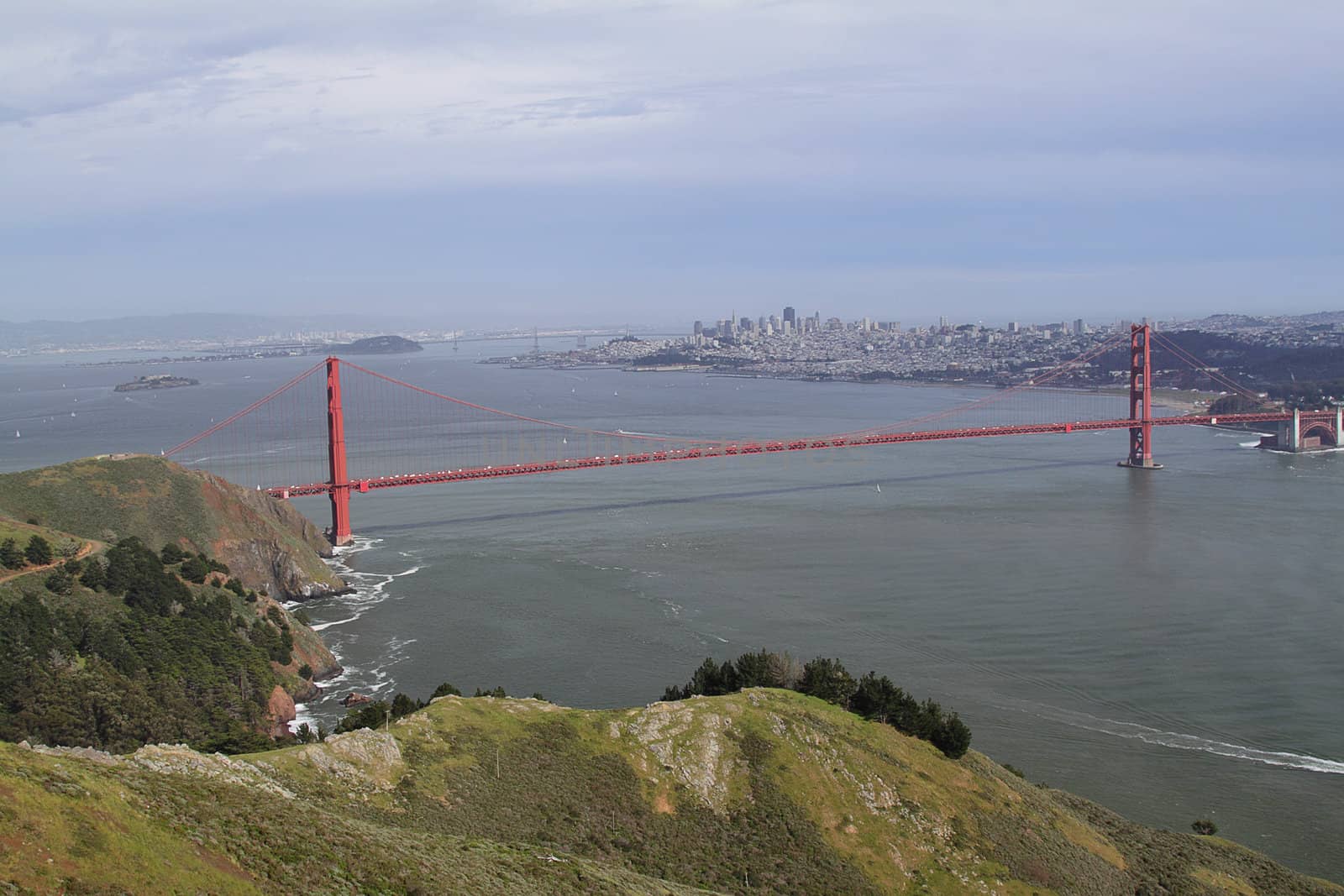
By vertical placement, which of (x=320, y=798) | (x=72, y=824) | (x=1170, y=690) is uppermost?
(x=72, y=824)

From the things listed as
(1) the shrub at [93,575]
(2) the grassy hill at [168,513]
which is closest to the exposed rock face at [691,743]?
(1) the shrub at [93,575]

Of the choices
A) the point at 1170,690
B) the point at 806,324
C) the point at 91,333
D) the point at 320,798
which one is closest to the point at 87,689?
the point at 320,798

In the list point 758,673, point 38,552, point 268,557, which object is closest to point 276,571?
point 268,557

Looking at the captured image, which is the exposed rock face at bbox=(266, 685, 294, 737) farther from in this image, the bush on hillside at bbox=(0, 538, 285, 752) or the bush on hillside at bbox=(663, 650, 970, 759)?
the bush on hillside at bbox=(663, 650, 970, 759)

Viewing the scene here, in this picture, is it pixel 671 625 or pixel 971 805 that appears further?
pixel 671 625

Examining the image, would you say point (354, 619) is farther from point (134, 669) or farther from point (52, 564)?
point (134, 669)

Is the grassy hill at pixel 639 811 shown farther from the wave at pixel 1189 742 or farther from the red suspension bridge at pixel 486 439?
the red suspension bridge at pixel 486 439

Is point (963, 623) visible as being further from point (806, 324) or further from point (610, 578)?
point (806, 324)

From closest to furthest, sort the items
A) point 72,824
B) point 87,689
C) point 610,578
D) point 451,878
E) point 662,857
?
point 72,824
point 451,878
point 662,857
point 87,689
point 610,578
